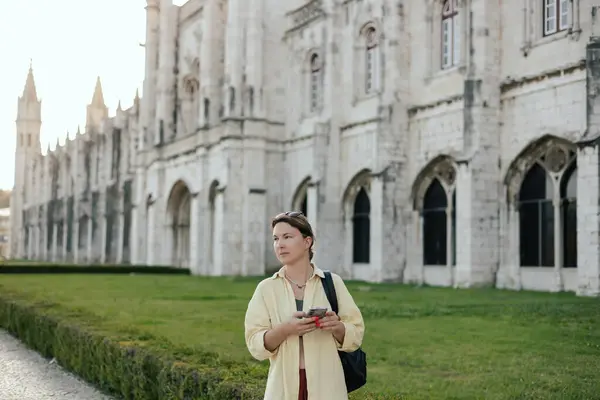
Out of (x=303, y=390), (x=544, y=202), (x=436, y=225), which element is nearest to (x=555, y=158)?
(x=544, y=202)

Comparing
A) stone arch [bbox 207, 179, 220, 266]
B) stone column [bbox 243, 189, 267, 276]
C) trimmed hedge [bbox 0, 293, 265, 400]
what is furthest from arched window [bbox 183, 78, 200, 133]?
trimmed hedge [bbox 0, 293, 265, 400]

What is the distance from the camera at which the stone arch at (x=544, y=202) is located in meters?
18.0

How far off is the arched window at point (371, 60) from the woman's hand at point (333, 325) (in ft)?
72.8

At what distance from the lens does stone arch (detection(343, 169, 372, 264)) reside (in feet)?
83.9

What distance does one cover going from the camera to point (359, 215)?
2608 cm

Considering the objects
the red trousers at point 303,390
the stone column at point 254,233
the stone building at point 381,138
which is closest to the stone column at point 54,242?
the stone building at point 381,138

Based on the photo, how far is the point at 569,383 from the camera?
20.4 feet

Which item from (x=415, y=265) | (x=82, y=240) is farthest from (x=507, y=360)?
(x=82, y=240)

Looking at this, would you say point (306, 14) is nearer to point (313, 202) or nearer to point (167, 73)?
point (313, 202)

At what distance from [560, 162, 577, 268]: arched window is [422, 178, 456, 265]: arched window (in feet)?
13.6

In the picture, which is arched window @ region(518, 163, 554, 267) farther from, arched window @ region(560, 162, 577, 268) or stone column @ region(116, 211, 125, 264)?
stone column @ region(116, 211, 125, 264)

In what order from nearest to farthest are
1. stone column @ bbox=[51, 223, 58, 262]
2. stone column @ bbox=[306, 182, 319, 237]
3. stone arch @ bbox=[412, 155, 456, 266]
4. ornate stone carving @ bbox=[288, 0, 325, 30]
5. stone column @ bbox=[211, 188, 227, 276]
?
1. stone arch @ bbox=[412, 155, 456, 266]
2. stone column @ bbox=[306, 182, 319, 237]
3. ornate stone carving @ bbox=[288, 0, 325, 30]
4. stone column @ bbox=[211, 188, 227, 276]
5. stone column @ bbox=[51, 223, 58, 262]

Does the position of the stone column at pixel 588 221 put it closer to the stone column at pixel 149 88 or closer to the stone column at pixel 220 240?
the stone column at pixel 220 240

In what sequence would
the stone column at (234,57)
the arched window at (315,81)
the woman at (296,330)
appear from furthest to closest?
the stone column at (234,57)
the arched window at (315,81)
the woman at (296,330)
